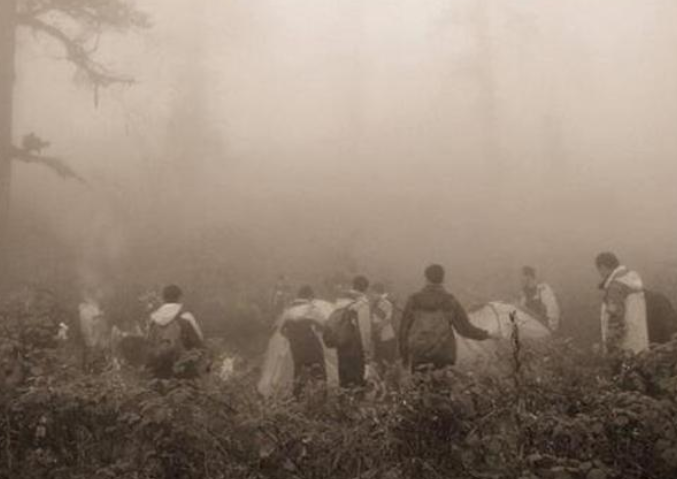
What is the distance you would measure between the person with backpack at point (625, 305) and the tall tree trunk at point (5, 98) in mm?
12886

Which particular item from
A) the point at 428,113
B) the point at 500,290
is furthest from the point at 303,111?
the point at 500,290

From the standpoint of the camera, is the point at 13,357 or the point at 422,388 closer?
A: the point at 422,388

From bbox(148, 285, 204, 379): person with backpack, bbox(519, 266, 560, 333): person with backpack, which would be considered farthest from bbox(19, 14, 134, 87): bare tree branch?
bbox(148, 285, 204, 379): person with backpack

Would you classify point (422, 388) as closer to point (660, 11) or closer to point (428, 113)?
point (428, 113)

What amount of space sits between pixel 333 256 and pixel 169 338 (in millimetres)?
14071

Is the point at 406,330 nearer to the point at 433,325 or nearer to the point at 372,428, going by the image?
the point at 433,325

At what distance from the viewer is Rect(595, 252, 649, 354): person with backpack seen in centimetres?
841

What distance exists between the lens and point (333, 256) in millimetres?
22516

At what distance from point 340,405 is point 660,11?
65.7m

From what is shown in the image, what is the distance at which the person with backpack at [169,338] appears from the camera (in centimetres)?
851

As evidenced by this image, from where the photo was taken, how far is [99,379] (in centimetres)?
623

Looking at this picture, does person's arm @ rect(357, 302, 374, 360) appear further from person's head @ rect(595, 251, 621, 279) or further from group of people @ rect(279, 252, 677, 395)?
person's head @ rect(595, 251, 621, 279)

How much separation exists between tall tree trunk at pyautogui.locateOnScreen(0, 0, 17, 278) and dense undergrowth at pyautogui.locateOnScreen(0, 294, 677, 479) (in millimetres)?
12078

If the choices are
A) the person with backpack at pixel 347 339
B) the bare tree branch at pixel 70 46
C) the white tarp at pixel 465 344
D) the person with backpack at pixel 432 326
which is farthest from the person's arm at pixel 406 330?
the bare tree branch at pixel 70 46
